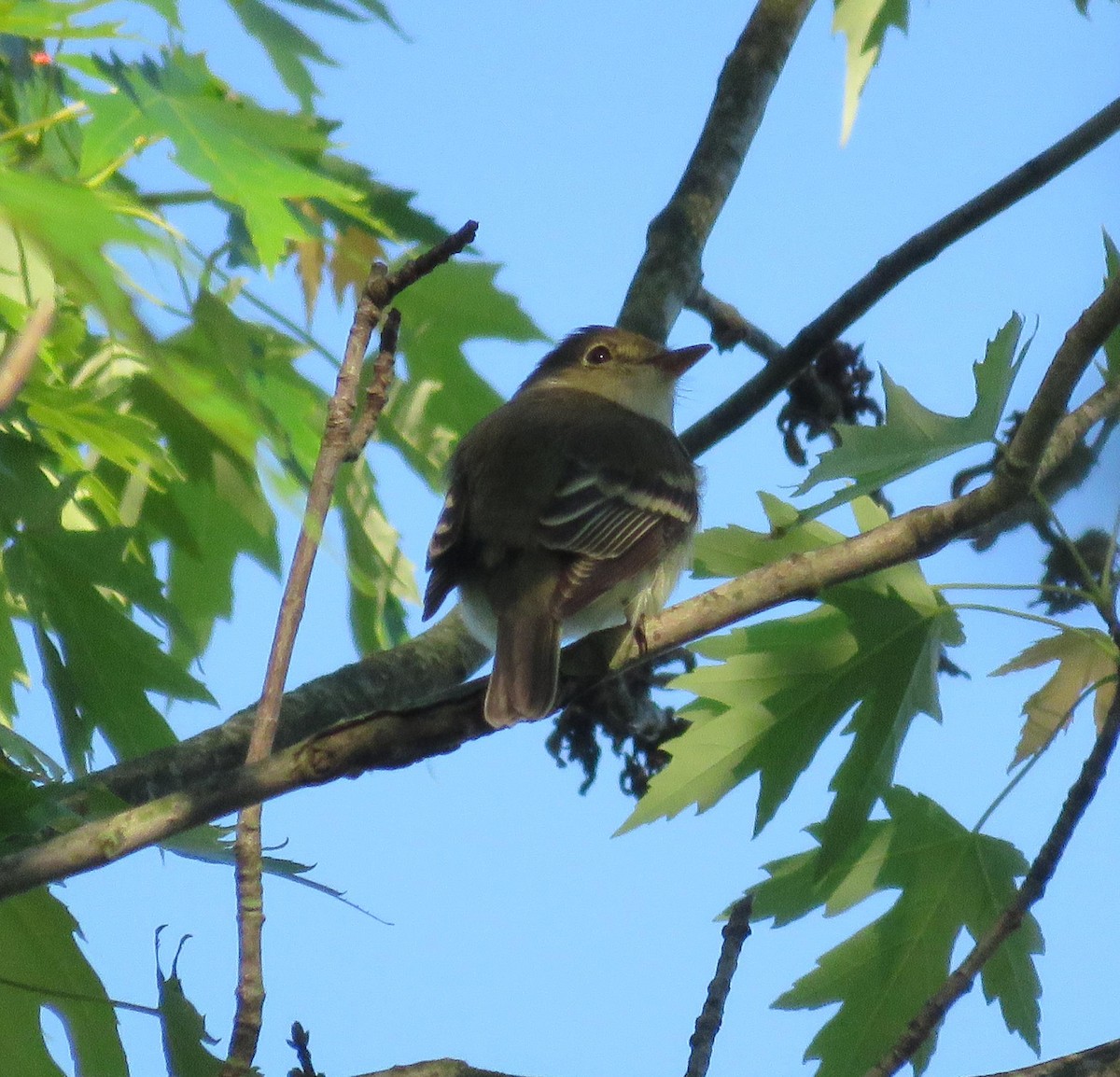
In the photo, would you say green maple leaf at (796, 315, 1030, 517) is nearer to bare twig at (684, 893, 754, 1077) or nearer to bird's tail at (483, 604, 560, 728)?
bird's tail at (483, 604, 560, 728)

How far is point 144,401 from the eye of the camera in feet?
12.7

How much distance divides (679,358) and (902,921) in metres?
2.44

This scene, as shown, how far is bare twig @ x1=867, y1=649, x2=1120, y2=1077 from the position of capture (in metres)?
Answer: 2.61

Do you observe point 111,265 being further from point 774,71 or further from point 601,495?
point 774,71

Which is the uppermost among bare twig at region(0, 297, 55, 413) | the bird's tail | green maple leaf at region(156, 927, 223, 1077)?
the bird's tail

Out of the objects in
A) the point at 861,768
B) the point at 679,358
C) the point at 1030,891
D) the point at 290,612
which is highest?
the point at 679,358

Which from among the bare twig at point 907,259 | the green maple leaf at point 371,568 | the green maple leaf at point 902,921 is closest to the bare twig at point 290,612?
the green maple leaf at point 371,568

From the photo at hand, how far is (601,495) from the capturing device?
14.5 ft

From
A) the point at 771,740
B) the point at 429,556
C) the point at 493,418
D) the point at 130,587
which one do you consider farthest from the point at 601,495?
the point at 130,587

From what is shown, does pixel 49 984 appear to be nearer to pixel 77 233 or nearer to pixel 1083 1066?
pixel 77 233

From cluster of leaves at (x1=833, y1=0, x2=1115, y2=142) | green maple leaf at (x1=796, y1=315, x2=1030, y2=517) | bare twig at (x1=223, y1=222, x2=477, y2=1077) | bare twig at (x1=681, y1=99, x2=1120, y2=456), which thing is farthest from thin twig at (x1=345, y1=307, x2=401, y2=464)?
Answer: cluster of leaves at (x1=833, y1=0, x2=1115, y2=142)

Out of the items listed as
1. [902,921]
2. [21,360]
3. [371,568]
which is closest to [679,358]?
[371,568]

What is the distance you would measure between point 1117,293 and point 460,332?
1.88 metres

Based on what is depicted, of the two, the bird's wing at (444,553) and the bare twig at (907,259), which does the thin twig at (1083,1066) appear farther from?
the bare twig at (907,259)
